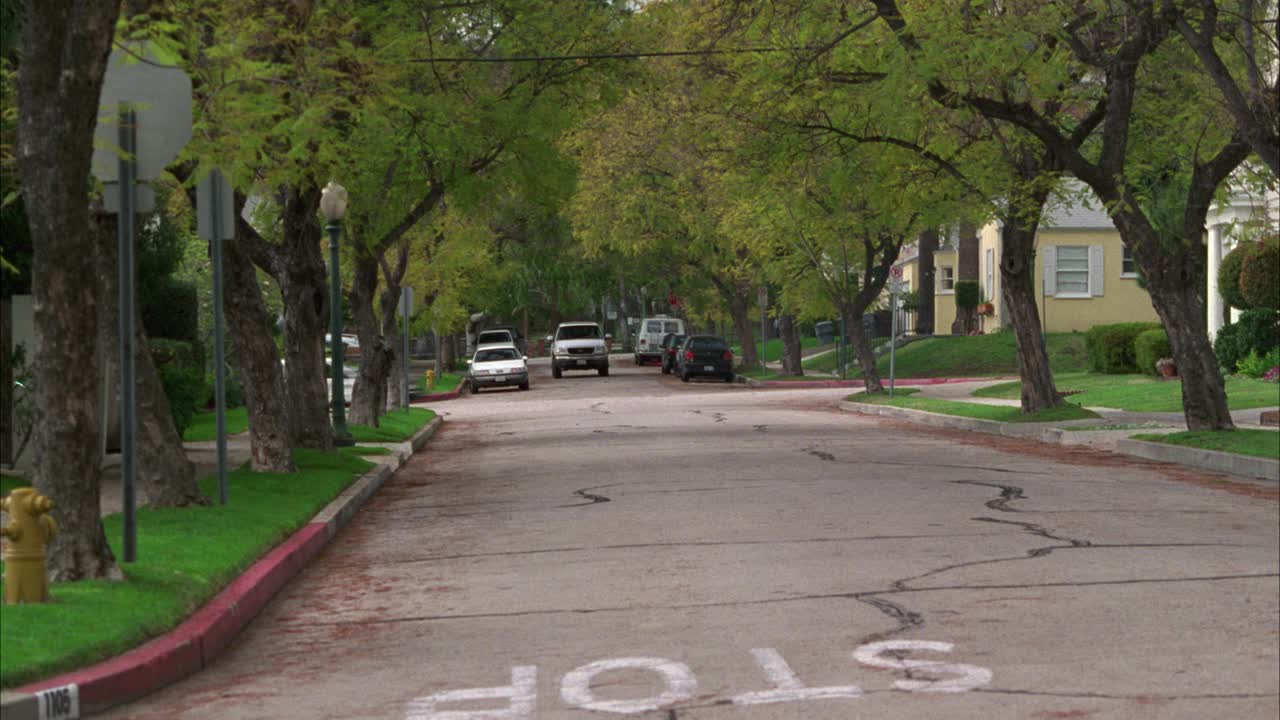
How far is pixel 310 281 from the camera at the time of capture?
22219 mm

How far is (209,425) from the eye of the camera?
3266 centimetres

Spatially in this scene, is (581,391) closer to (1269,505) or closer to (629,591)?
(1269,505)

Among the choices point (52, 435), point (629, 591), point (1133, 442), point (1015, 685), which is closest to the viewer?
point (1015, 685)

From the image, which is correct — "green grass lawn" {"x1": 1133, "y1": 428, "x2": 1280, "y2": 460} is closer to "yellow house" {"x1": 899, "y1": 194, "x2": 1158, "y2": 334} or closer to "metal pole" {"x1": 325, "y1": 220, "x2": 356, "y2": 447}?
"metal pole" {"x1": 325, "y1": 220, "x2": 356, "y2": 447}

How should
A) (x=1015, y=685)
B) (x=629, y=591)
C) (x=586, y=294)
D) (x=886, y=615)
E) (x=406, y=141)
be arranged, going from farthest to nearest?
(x=586, y=294) < (x=406, y=141) < (x=629, y=591) < (x=886, y=615) < (x=1015, y=685)

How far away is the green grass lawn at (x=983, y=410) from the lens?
2819cm

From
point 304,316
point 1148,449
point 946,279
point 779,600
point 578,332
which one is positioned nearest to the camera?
point 779,600

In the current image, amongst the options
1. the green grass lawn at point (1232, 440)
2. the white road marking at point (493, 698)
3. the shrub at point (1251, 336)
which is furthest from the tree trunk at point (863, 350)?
the white road marking at point (493, 698)

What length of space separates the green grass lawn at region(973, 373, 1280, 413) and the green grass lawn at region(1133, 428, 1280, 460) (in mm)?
6749

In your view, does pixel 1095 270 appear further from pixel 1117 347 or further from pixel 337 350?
pixel 337 350

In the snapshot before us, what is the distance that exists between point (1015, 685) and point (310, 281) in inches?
632

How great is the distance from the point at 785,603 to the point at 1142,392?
26029mm

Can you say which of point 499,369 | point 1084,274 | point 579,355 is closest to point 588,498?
point 499,369

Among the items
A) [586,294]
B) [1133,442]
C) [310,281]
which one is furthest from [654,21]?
[586,294]
